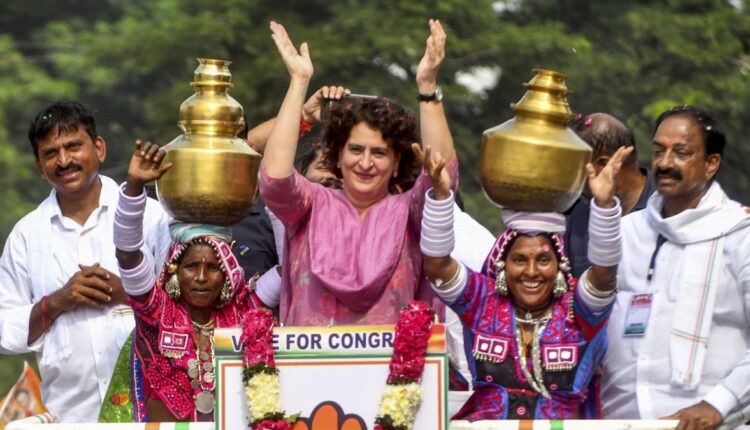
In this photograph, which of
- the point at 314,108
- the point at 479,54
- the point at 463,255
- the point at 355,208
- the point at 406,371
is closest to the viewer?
the point at 406,371

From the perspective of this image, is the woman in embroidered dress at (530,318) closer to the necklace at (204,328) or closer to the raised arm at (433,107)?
the raised arm at (433,107)

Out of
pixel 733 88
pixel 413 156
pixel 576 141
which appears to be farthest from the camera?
pixel 733 88

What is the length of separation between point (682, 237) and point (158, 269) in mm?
2250

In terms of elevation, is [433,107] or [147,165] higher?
[433,107]

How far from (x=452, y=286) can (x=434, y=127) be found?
1.99 ft

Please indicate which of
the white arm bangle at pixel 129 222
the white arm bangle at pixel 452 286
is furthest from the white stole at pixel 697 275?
the white arm bangle at pixel 129 222

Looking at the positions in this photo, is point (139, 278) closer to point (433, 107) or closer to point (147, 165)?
point (147, 165)

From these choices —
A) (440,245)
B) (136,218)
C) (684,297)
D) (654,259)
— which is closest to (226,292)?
(136,218)

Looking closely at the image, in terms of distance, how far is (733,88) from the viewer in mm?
15656

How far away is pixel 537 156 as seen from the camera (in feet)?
20.7

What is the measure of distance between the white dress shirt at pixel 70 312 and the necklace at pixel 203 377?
2.15ft

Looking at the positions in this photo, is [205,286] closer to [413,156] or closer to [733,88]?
[413,156]

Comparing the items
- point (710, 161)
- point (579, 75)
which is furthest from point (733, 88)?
point (710, 161)

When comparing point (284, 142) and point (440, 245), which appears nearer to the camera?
point (440, 245)
